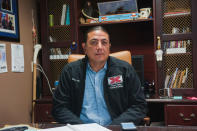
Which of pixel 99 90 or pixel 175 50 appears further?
pixel 175 50

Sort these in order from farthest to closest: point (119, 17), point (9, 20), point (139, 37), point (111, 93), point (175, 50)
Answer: point (139, 37)
point (119, 17)
point (175, 50)
point (9, 20)
point (111, 93)

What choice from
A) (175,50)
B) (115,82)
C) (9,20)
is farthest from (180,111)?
(9,20)

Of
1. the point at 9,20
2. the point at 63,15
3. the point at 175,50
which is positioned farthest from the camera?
the point at 63,15

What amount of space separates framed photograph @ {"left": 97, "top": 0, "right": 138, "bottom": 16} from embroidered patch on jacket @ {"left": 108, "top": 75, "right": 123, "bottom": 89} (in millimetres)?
1137

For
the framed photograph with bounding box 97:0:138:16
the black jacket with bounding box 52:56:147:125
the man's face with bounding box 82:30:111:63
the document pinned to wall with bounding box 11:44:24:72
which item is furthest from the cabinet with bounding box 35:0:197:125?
the man's face with bounding box 82:30:111:63

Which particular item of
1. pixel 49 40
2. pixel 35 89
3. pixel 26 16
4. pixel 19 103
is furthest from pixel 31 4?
pixel 19 103

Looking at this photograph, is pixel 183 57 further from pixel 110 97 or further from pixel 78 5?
pixel 78 5

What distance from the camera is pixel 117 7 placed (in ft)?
7.89

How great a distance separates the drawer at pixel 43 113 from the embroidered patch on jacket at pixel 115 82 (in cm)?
99

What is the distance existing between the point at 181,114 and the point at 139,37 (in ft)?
3.73

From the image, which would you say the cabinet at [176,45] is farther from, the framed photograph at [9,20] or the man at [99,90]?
the framed photograph at [9,20]

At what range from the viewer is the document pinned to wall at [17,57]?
7.04 ft

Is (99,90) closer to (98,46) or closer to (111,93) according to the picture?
(111,93)

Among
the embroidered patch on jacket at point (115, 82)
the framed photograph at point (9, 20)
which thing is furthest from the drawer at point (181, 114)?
the framed photograph at point (9, 20)
